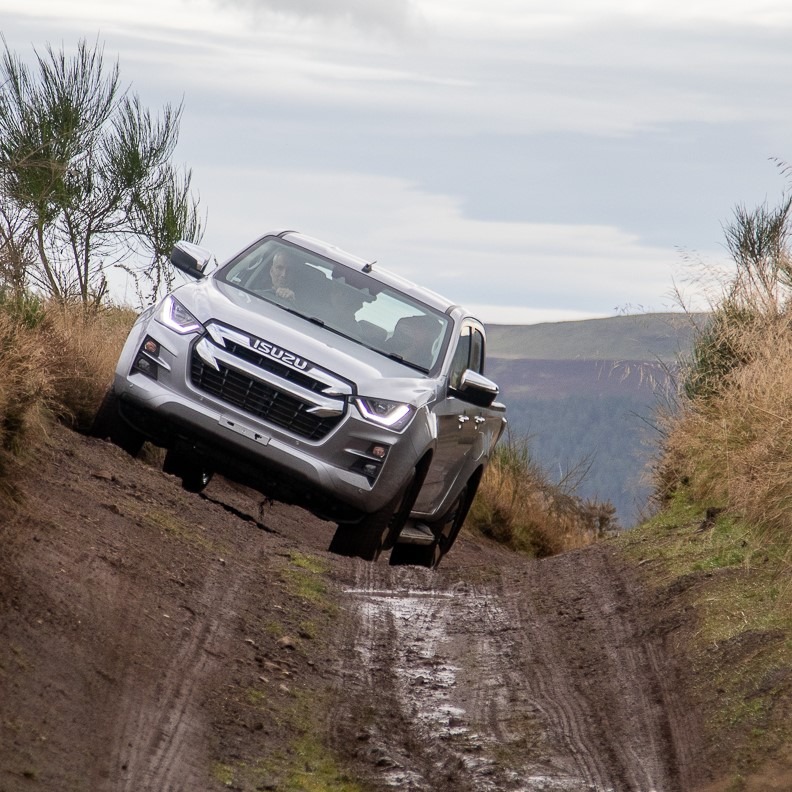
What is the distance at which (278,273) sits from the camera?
916 centimetres

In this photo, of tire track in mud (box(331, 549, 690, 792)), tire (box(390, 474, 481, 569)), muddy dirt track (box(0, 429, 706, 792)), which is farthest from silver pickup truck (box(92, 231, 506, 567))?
tire (box(390, 474, 481, 569))

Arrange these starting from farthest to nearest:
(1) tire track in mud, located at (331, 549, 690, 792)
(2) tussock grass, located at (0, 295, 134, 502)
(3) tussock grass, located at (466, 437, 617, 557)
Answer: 1. (3) tussock grass, located at (466, 437, 617, 557)
2. (2) tussock grass, located at (0, 295, 134, 502)
3. (1) tire track in mud, located at (331, 549, 690, 792)

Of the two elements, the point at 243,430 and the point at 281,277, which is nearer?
the point at 243,430

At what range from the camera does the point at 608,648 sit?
729 centimetres

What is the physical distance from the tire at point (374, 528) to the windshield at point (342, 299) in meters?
0.90

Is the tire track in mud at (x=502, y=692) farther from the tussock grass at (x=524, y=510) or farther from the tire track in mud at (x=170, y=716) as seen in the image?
the tussock grass at (x=524, y=510)

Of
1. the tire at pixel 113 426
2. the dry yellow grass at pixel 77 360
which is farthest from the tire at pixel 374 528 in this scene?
the dry yellow grass at pixel 77 360

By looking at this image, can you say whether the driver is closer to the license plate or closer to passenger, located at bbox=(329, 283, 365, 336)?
passenger, located at bbox=(329, 283, 365, 336)

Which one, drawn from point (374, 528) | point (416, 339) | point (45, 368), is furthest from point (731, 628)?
point (45, 368)

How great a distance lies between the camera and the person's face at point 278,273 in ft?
29.8

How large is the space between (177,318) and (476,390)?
6.74 ft

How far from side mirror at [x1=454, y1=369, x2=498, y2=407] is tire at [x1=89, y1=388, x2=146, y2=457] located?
6.97ft

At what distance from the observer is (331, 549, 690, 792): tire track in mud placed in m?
5.08

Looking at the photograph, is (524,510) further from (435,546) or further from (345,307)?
(345,307)
